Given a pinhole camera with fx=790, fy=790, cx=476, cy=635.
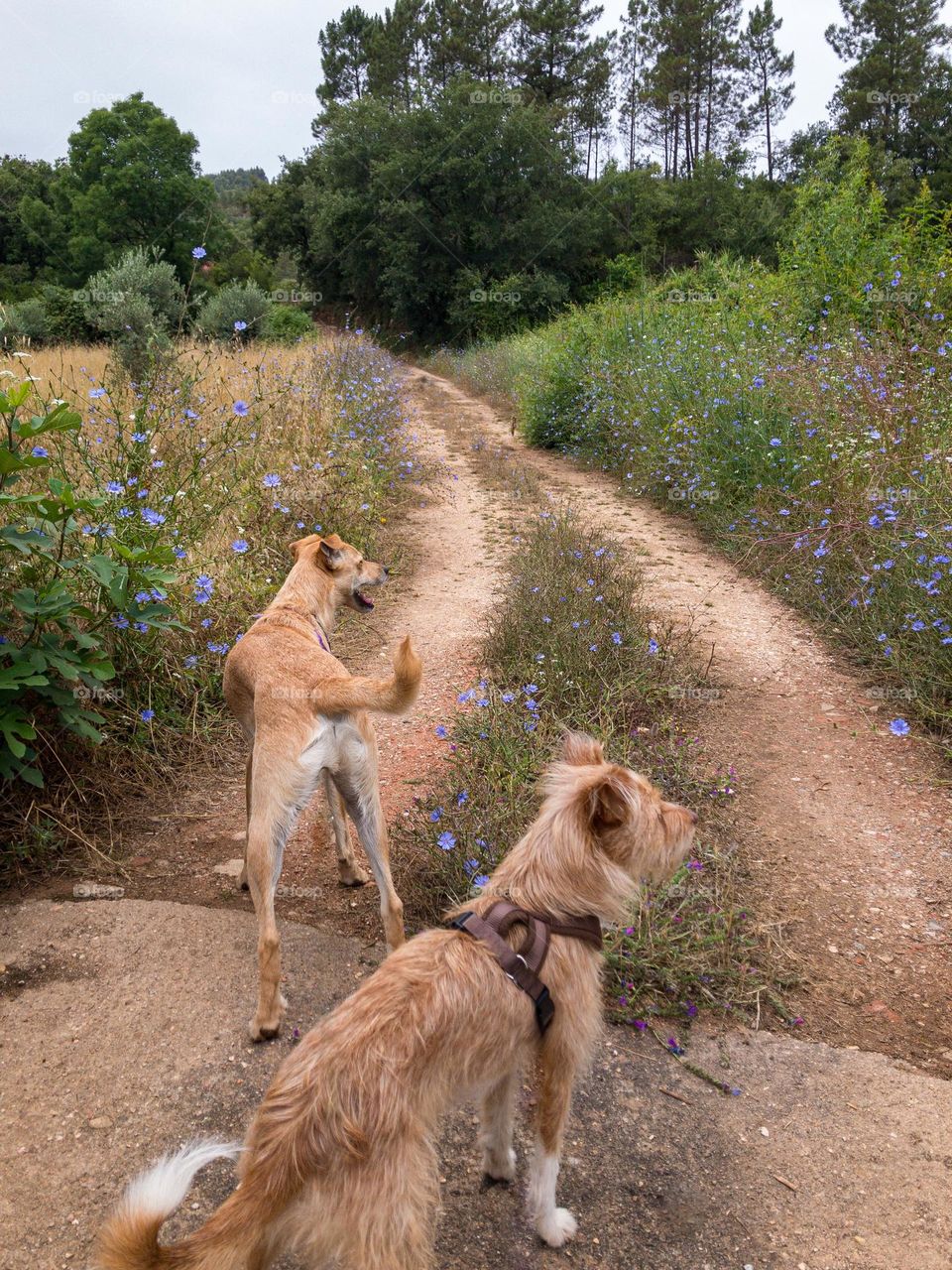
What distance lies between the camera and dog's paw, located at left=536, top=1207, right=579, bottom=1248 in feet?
6.76

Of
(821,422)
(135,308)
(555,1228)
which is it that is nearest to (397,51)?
(135,308)

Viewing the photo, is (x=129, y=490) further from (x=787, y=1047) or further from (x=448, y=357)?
(x=448, y=357)

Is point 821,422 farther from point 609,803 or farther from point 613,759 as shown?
point 609,803

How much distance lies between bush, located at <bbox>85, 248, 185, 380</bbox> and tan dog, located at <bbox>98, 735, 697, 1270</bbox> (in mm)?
8464

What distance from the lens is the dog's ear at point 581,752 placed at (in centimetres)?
229

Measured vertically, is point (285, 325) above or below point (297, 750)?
above

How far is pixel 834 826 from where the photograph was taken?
3758 millimetres

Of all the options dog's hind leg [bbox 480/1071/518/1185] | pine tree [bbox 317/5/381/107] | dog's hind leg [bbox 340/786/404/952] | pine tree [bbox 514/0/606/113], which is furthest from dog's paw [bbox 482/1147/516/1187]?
pine tree [bbox 317/5/381/107]

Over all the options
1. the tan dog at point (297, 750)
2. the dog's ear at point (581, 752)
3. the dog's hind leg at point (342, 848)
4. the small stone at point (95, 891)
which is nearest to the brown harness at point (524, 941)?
the dog's ear at point (581, 752)

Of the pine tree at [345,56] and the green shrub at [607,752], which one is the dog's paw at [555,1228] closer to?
the green shrub at [607,752]

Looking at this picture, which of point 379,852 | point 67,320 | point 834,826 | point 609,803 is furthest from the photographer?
point 67,320

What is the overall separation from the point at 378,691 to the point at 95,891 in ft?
5.59

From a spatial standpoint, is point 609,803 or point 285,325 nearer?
point 609,803

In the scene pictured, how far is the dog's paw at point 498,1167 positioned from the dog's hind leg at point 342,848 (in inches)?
56.7
